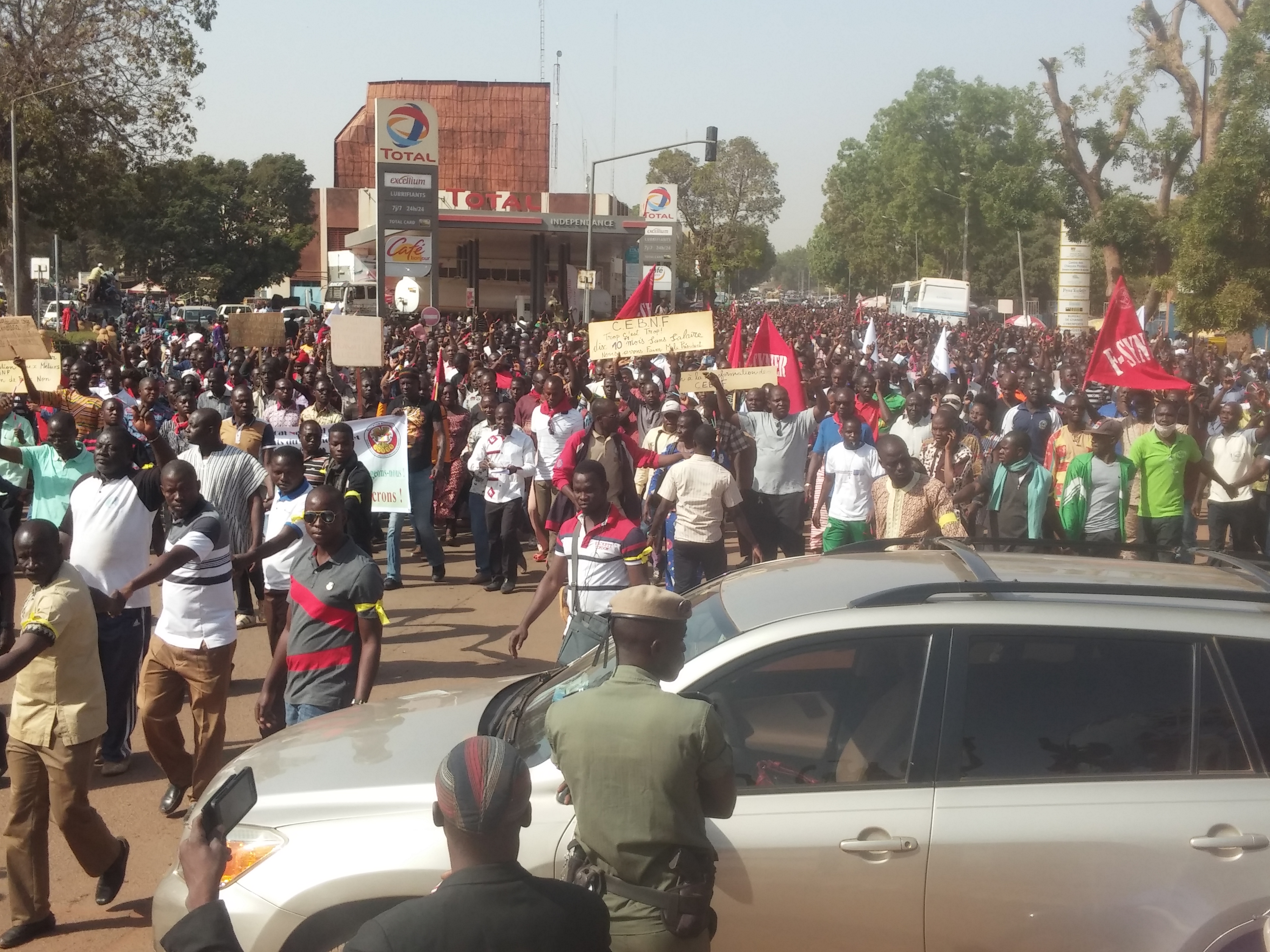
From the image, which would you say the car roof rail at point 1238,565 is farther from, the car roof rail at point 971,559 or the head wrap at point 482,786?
the head wrap at point 482,786

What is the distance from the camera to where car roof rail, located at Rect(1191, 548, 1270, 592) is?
12.6ft

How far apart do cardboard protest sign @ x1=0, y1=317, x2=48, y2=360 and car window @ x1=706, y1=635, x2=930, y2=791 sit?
28.3ft

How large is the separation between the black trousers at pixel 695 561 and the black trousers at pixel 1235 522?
4.66m

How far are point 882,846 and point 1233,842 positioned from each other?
35.8 inches

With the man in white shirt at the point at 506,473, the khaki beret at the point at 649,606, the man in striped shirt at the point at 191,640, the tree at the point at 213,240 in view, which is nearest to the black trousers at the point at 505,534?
the man in white shirt at the point at 506,473

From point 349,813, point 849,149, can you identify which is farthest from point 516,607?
point 849,149

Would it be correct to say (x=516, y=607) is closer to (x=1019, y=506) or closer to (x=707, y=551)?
(x=707, y=551)

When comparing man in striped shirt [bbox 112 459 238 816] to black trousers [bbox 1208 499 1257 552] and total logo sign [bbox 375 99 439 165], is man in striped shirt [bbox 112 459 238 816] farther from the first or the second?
total logo sign [bbox 375 99 439 165]

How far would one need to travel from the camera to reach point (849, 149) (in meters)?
81.9

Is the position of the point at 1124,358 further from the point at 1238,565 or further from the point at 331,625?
the point at 331,625

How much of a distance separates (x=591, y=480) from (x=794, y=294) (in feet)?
493

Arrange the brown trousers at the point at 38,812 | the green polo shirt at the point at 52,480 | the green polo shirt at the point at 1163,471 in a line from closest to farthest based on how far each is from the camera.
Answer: the brown trousers at the point at 38,812, the green polo shirt at the point at 52,480, the green polo shirt at the point at 1163,471

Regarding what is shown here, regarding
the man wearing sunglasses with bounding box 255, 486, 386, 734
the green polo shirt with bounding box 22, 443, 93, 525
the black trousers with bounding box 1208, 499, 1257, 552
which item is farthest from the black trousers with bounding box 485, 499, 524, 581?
the black trousers with bounding box 1208, 499, 1257, 552

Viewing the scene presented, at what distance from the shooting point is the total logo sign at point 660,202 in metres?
39.8
